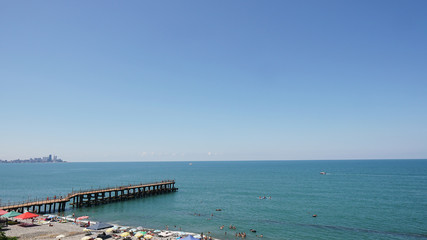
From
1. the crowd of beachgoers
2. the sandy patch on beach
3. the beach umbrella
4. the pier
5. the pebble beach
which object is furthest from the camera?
the pier

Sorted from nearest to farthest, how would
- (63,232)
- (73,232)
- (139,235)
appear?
(139,235) < (63,232) < (73,232)

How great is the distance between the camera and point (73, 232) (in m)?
34.4

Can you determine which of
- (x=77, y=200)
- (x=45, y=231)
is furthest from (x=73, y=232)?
(x=77, y=200)

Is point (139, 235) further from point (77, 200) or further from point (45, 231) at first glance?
Answer: point (77, 200)

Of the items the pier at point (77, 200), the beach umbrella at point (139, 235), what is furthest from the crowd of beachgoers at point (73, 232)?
the pier at point (77, 200)

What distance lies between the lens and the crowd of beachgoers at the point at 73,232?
106ft

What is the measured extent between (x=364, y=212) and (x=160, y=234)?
40.8 meters

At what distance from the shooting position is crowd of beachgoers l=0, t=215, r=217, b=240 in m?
32.3

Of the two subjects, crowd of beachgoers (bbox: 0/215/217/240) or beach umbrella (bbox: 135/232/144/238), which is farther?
beach umbrella (bbox: 135/232/144/238)

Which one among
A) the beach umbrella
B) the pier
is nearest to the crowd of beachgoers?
the beach umbrella

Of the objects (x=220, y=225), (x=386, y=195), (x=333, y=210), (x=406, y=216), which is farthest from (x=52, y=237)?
(x=386, y=195)

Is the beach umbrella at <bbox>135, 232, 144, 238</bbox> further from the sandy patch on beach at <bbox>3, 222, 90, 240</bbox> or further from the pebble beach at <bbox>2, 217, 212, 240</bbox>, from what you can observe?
the sandy patch on beach at <bbox>3, 222, 90, 240</bbox>

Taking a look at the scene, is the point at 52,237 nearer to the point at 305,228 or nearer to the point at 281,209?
the point at 305,228

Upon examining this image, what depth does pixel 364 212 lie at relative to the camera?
50281mm
